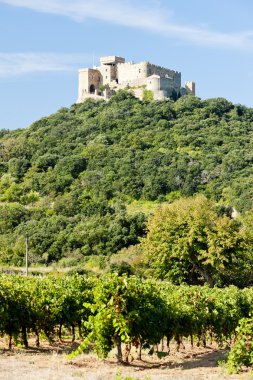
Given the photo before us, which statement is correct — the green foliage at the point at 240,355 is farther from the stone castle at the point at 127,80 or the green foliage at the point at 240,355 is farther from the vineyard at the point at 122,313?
the stone castle at the point at 127,80

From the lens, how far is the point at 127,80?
320ft

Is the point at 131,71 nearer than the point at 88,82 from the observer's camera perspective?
Yes

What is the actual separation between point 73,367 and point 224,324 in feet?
26.4

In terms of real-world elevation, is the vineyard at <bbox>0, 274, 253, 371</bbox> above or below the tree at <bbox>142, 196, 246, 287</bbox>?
below

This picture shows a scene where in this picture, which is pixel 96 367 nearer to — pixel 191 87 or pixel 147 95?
pixel 147 95

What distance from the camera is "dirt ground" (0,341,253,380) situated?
1505 centimetres

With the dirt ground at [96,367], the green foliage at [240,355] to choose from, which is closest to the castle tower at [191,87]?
the dirt ground at [96,367]

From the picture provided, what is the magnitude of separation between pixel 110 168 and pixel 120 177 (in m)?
2.64

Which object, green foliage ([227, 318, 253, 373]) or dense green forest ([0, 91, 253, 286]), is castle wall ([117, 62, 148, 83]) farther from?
green foliage ([227, 318, 253, 373])

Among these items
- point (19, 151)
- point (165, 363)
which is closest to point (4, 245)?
point (19, 151)

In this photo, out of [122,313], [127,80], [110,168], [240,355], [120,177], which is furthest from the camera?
[127,80]

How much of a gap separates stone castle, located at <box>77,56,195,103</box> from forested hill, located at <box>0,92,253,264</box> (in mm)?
3602

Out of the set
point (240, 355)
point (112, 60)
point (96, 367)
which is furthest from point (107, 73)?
point (240, 355)

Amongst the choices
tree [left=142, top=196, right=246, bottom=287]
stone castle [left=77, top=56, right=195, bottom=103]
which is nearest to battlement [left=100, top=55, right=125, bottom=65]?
stone castle [left=77, top=56, right=195, bottom=103]
